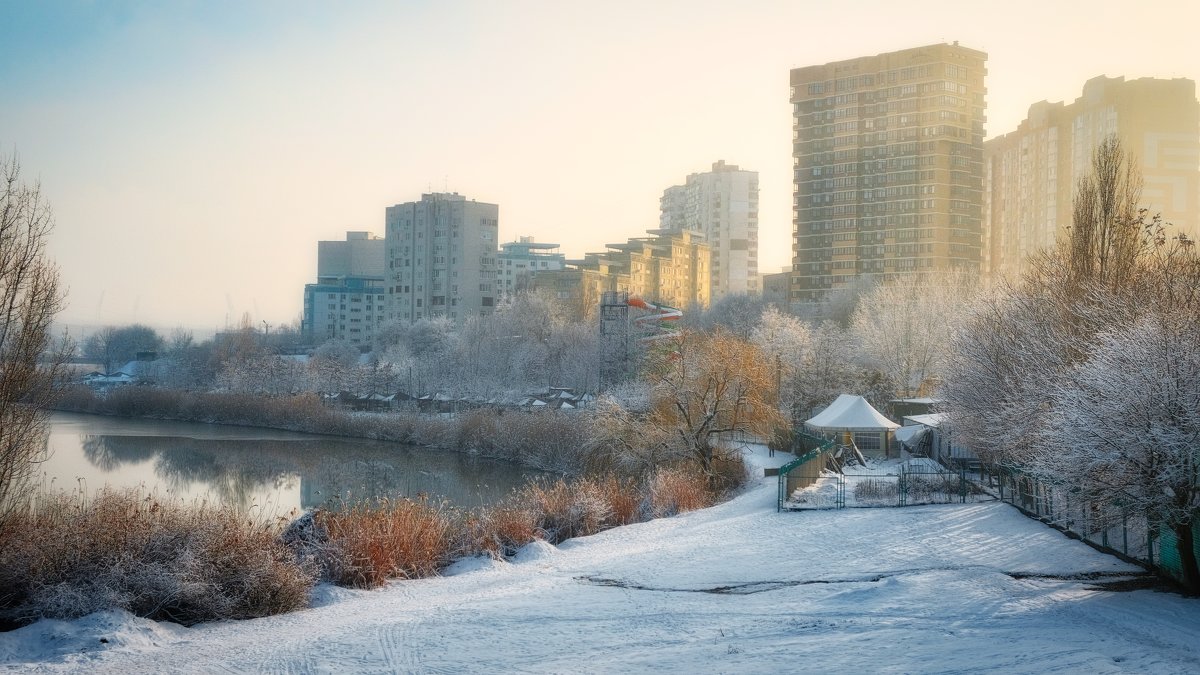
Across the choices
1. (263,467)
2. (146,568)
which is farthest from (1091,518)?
(263,467)

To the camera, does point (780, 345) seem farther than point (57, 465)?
Yes

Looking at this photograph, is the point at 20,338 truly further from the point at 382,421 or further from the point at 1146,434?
the point at 382,421

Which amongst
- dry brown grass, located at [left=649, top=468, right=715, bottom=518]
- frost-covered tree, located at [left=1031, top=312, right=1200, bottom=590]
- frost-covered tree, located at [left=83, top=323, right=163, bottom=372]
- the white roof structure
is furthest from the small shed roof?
frost-covered tree, located at [left=83, top=323, right=163, bottom=372]

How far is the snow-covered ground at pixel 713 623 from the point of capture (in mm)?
9734

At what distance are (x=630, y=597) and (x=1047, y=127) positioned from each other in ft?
326

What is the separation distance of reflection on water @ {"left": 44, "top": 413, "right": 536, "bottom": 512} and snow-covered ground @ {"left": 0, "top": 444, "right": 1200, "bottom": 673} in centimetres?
1433

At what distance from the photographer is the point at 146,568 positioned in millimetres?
11633

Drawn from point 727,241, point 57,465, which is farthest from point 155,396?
point 727,241

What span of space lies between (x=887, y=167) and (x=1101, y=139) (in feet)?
76.0

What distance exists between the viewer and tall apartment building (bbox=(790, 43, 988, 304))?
266 feet

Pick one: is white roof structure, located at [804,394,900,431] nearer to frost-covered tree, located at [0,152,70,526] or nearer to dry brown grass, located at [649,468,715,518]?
→ dry brown grass, located at [649,468,715,518]

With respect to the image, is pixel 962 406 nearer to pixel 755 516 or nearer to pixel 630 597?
pixel 755 516

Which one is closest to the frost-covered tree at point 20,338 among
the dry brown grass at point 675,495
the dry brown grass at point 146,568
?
the dry brown grass at point 146,568

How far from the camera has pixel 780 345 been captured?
50594 mm
